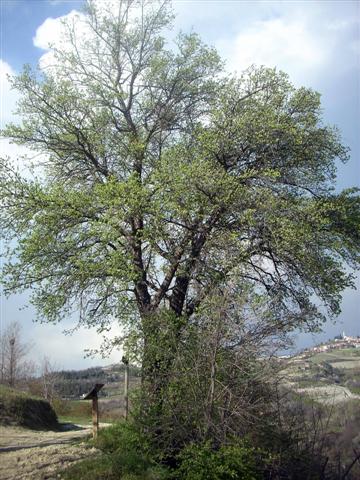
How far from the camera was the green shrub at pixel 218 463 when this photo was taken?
1202 centimetres

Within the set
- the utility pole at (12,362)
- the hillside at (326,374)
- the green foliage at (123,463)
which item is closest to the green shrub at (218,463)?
the green foliage at (123,463)

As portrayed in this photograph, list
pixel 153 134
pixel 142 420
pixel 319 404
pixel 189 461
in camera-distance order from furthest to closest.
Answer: pixel 153 134
pixel 319 404
pixel 142 420
pixel 189 461

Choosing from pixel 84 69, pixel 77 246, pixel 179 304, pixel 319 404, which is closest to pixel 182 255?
pixel 179 304

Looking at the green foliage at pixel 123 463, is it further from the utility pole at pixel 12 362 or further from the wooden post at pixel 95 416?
the utility pole at pixel 12 362

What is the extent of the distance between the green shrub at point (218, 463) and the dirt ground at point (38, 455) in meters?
2.77

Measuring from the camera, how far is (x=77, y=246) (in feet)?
54.8

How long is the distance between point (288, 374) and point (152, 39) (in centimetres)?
1252

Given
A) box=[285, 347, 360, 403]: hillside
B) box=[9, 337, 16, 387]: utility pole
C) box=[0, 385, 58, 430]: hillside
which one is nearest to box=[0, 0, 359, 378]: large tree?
box=[285, 347, 360, 403]: hillside

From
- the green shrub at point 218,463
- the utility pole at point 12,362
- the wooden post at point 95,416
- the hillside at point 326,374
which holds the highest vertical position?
the utility pole at point 12,362

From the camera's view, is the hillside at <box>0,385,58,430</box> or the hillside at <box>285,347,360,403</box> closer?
the hillside at <box>285,347,360,403</box>

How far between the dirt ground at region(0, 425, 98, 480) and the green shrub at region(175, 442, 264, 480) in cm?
277

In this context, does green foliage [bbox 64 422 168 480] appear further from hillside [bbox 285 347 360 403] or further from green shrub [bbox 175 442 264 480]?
hillside [bbox 285 347 360 403]

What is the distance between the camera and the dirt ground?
41.2 feet

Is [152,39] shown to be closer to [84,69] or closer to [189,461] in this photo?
[84,69]
